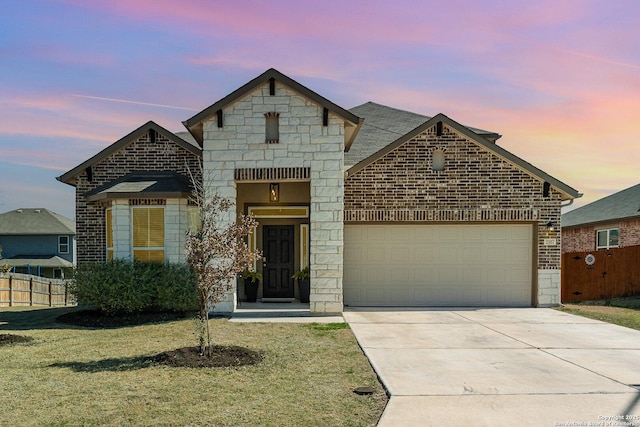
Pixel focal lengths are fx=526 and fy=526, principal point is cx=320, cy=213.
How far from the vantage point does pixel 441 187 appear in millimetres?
13930

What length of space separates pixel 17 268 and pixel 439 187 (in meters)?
33.3

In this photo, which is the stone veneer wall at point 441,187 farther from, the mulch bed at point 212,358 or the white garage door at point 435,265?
the mulch bed at point 212,358

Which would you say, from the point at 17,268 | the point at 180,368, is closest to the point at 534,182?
the point at 180,368

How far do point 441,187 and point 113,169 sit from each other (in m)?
8.84

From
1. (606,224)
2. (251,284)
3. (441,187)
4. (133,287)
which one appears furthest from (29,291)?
(606,224)

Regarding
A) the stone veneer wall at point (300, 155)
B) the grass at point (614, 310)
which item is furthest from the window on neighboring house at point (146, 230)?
the grass at point (614, 310)

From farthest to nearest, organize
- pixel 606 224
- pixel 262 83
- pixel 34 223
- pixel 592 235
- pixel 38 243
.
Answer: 1. pixel 34 223
2. pixel 38 243
3. pixel 592 235
4. pixel 606 224
5. pixel 262 83

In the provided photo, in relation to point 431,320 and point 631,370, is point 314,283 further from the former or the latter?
point 631,370

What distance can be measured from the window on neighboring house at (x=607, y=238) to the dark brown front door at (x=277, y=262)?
605 inches

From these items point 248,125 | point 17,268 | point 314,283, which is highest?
point 248,125

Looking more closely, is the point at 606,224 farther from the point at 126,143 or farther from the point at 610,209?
the point at 126,143

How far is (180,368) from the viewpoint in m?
7.32

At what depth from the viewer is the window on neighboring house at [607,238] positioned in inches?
890

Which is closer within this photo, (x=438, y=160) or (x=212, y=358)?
(x=212, y=358)
